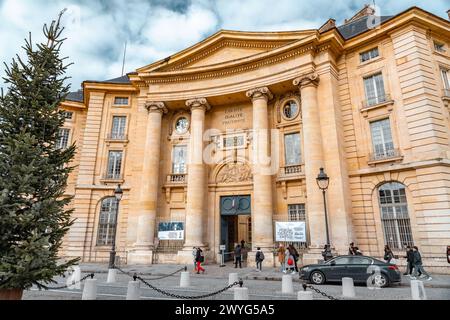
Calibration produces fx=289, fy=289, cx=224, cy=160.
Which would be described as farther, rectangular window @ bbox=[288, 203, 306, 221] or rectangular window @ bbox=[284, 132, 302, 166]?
rectangular window @ bbox=[284, 132, 302, 166]

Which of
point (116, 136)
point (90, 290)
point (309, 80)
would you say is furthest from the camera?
point (116, 136)

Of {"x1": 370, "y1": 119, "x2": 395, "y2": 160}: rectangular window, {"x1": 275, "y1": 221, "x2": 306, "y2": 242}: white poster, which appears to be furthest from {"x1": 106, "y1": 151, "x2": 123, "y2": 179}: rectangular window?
{"x1": 370, "y1": 119, "x2": 395, "y2": 160}: rectangular window

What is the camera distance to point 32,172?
7523 millimetres

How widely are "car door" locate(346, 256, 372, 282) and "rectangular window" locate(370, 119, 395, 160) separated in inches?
317

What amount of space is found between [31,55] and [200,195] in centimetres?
1419

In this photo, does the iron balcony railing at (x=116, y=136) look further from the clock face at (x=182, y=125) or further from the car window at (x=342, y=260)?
the car window at (x=342, y=260)

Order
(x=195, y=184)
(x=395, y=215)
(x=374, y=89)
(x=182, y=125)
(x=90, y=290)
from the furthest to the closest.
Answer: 1. (x=182, y=125)
2. (x=195, y=184)
3. (x=374, y=89)
4. (x=395, y=215)
5. (x=90, y=290)

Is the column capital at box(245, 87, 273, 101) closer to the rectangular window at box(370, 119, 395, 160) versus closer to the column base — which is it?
the rectangular window at box(370, 119, 395, 160)

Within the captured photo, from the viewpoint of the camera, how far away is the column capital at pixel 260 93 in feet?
68.8

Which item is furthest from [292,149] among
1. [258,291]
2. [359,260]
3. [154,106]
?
[258,291]

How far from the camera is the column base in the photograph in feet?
65.4

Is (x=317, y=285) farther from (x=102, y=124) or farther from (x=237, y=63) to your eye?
(x=102, y=124)

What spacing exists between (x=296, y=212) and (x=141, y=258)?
36.5 feet

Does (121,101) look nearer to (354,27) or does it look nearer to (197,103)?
(197,103)
